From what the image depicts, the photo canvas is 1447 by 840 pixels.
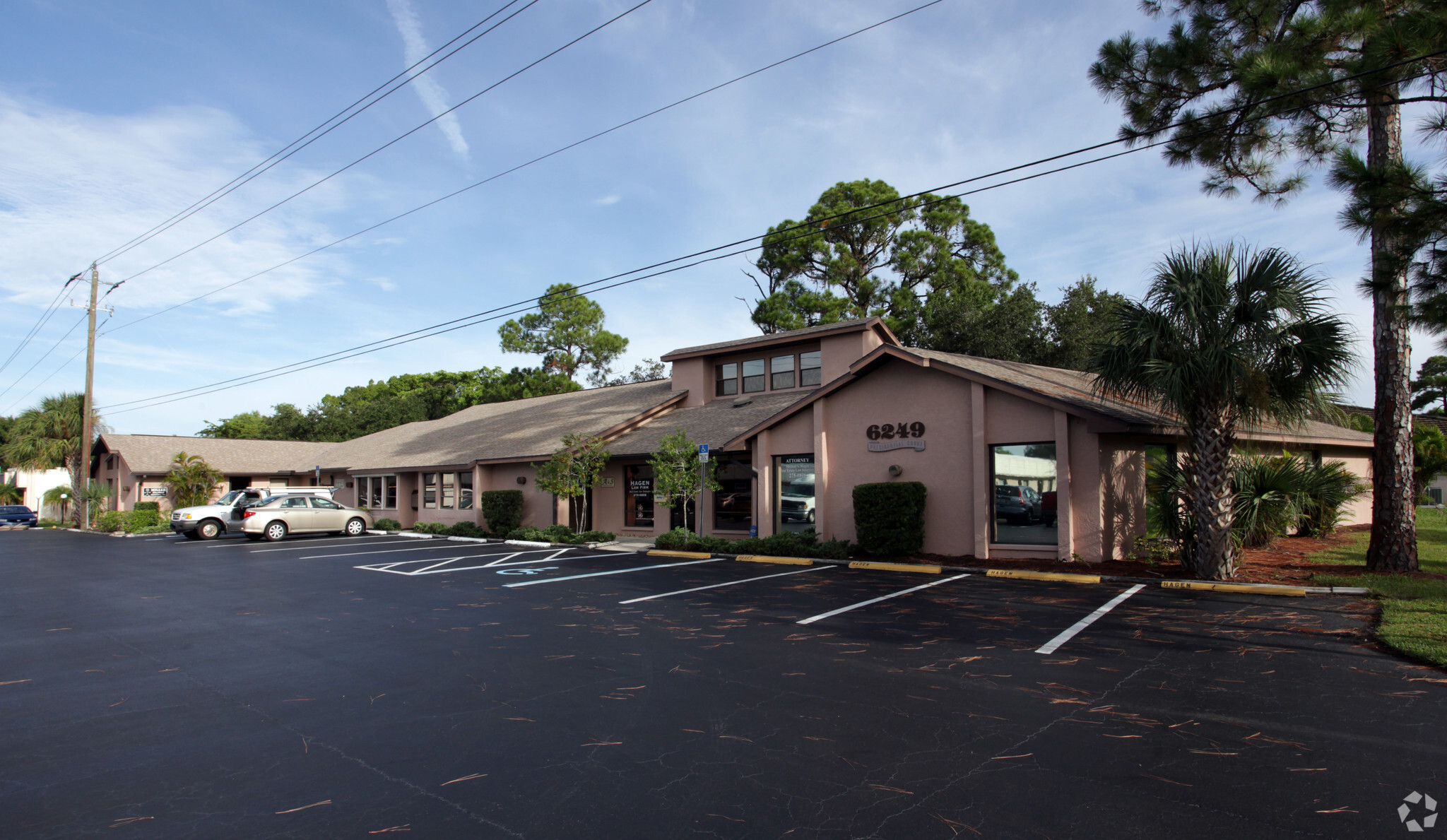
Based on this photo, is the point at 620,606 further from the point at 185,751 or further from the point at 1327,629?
the point at 1327,629

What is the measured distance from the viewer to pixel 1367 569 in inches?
512

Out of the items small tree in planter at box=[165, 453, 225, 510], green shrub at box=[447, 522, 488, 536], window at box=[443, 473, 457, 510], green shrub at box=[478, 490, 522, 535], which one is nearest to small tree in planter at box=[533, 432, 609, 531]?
green shrub at box=[478, 490, 522, 535]

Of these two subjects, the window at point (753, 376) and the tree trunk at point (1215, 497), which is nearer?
the tree trunk at point (1215, 497)

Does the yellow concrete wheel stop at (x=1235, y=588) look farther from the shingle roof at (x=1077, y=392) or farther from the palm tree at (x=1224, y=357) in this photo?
the shingle roof at (x=1077, y=392)

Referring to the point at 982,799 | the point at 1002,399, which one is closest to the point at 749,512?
the point at 1002,399

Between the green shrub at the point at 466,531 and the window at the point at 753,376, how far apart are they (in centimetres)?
1029

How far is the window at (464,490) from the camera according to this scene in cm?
2948

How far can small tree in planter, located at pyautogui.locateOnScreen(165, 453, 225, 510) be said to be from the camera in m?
35.7

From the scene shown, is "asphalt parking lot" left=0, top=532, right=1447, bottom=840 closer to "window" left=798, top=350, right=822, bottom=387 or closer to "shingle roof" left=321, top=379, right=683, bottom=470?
"window" left=798, top=350, right=822, bottom=387

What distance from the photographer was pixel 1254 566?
45.4 feet

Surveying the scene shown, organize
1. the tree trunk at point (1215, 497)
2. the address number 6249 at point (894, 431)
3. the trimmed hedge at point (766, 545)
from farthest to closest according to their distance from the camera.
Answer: the trimmed hedge at point (766, 545) → the address number 6249 at point (894, 431) → the tree trunk at point (1215, 497)

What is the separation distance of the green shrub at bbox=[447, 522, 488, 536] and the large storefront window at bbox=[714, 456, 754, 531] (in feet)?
29.9

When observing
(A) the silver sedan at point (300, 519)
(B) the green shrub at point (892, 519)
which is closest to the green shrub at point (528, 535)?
(A) the silver sedan at point (300, 519)

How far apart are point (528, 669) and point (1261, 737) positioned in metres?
6.06
